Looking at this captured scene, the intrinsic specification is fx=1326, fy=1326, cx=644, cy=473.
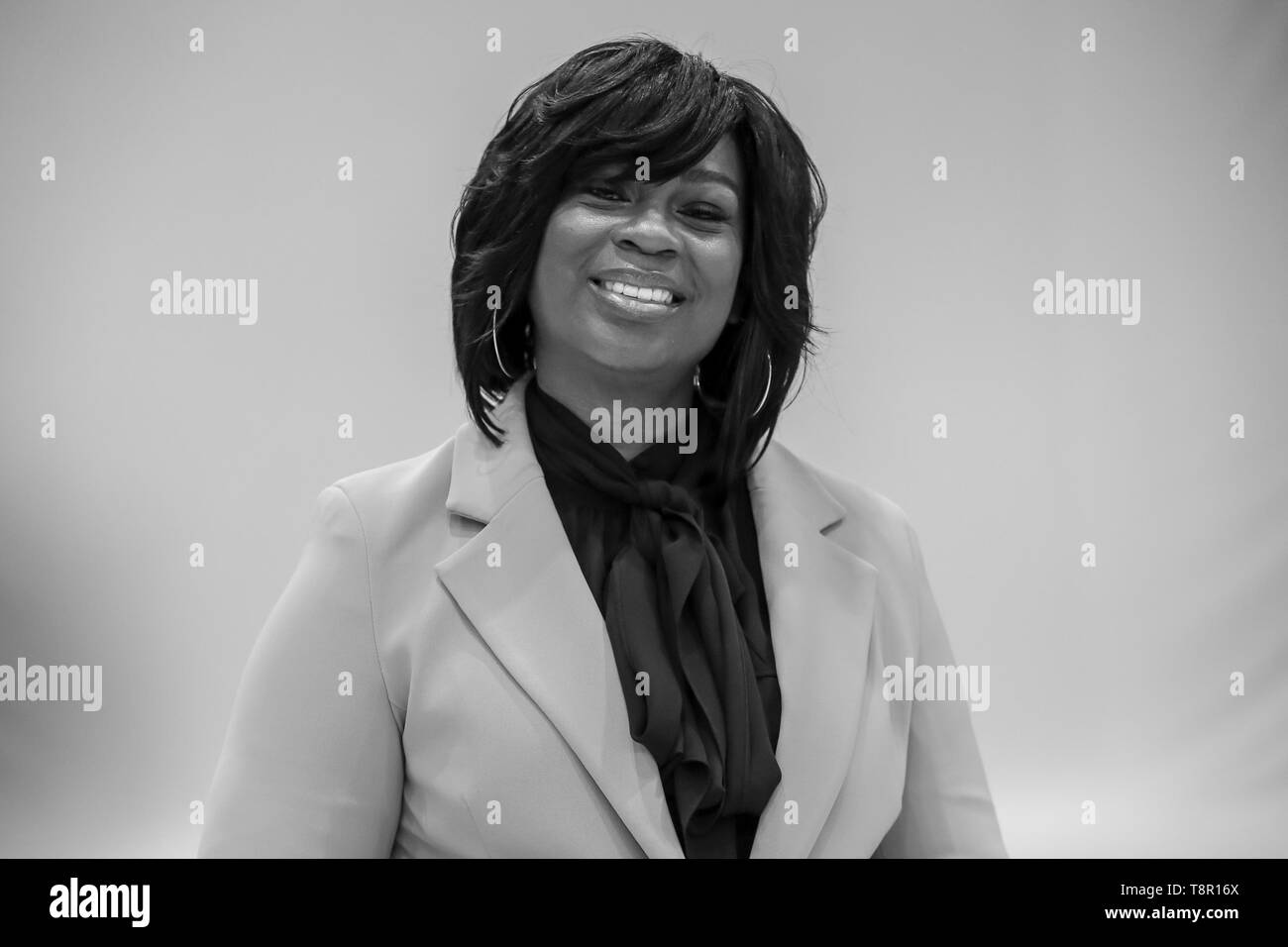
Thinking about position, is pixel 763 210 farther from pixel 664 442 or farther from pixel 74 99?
pixel 74 99

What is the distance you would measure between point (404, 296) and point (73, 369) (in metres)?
0.52

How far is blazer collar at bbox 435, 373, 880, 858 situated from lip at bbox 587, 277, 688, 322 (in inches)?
7.4

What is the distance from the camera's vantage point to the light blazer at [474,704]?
4.79 feet

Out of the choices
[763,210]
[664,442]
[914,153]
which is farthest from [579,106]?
[914,153]

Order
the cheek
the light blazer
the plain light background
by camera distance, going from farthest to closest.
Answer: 1. the plain light background
2. the cheek
3. the light blazer

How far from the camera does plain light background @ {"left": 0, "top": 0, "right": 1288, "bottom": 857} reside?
2062 millimetres

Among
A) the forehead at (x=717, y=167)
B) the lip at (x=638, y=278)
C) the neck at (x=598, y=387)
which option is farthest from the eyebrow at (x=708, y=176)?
the neck at (x=598, y=387)

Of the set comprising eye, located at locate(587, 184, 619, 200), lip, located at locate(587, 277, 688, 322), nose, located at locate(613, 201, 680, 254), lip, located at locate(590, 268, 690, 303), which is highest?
eye, located at locate(587, 184, 619, 200)

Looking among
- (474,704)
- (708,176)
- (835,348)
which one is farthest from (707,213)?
(835,348)

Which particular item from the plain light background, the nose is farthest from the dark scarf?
the plain light background

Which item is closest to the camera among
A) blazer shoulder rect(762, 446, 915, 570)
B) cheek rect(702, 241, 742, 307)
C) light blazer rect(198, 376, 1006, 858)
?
light blazer rect(198, 376, 1006, 858)

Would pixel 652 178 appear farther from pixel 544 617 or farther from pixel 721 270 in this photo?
pixel 544 617

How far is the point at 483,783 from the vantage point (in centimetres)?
145

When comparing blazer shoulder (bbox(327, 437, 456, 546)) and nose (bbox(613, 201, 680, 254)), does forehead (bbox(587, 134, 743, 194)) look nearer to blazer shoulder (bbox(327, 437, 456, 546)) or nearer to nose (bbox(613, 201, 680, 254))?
nose (bbox(613, 201, 680, 254))
